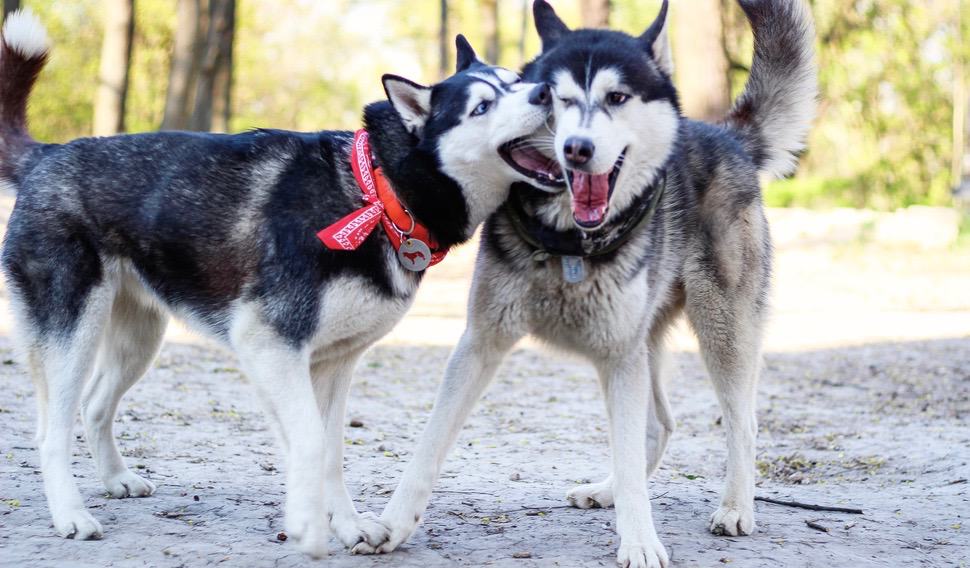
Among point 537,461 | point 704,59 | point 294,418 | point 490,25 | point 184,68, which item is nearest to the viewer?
point 294,418

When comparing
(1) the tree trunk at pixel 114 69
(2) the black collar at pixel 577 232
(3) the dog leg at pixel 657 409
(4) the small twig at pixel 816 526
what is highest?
(1) the tree trunk at pixel 114 69

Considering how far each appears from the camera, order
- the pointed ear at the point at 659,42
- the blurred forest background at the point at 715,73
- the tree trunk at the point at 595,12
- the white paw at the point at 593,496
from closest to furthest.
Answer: the pointed ear at the point at 659,42, the white paw at the point at 593,496, the tree trunk at the point at 595,12, the blurred forest background at the point at 715,73

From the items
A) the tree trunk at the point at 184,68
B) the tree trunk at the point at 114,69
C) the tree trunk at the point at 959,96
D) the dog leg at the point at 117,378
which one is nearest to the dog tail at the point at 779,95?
the dog leg at the point at 117,378

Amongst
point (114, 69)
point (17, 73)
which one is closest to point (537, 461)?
point (17, 73)

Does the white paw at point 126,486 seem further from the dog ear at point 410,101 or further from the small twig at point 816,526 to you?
the small twig at point 816,526

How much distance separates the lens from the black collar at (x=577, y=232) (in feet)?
12.5

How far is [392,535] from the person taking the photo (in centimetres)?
381

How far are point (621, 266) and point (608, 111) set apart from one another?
607 millimetres

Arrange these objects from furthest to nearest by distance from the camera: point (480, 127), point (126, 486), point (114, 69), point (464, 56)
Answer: point (114, 69), point (126, 486), point (464, 56), point (480, 127)

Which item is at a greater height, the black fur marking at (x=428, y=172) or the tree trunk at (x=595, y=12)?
the tree trunk at (x=595, y=12)

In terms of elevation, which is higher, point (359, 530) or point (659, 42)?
point (659, 42)

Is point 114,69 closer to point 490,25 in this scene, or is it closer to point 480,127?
point 490,25

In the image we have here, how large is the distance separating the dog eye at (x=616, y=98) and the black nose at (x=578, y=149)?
1.03 ft

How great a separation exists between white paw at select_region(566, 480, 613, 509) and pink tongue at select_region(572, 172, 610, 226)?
5.14ft
